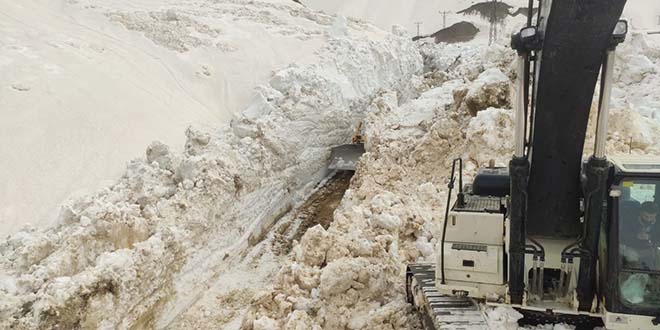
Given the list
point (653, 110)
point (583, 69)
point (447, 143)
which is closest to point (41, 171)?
point (447, 143)

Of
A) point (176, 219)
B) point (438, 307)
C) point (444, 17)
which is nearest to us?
point (438, 307)

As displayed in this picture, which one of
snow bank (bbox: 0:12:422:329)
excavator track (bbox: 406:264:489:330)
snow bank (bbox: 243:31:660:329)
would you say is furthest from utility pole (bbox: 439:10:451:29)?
excavator track (bbox: 406:264:489:330)

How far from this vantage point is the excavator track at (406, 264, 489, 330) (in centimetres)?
385

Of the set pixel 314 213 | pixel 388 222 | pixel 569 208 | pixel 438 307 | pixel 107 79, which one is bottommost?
pixel 314 213

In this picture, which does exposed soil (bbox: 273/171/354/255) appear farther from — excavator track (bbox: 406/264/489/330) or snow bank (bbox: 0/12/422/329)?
excavator track (bbox: 406/264/489/330)

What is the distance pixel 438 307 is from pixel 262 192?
514cm

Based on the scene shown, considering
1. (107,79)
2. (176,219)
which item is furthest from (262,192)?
(107,79)

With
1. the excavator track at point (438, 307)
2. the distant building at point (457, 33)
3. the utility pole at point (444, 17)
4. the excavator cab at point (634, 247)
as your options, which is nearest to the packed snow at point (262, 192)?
the excavator track at point (438, 307)

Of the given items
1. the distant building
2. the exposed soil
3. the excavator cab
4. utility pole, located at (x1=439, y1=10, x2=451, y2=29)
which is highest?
utility pole, located at (x1=439, y1=10, x2=451, y2=29)

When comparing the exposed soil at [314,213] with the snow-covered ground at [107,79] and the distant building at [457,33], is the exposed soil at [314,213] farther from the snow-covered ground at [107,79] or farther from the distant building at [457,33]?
the distant building at [457,33]

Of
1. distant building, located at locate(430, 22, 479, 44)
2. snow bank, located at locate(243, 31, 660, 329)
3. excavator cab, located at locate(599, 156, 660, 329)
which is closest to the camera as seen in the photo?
excavator cab, located at locate(599, 156, 660, 329)

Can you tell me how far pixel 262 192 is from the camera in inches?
346

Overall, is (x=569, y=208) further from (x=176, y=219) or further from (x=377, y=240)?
(x=176, y=219)

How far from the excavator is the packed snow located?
25 cm
